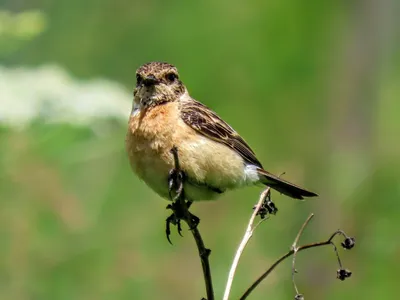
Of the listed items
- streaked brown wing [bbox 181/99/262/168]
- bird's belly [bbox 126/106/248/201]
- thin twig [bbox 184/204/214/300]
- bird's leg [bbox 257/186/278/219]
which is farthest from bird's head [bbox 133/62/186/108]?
thin twig [bbox 184/204/214/300]

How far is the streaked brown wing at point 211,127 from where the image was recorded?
4.55m

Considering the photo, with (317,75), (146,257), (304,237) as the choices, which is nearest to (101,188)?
(146,257)

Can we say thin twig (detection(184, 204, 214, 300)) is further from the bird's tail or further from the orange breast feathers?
the bird's tail

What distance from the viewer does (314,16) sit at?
410 inches

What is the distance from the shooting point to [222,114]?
30.5ft

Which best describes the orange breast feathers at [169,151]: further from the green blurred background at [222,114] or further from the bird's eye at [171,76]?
the green blurred background at [222,114]

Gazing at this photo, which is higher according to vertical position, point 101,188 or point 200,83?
point 200,83

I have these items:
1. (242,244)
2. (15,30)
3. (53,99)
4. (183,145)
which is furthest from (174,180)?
(53,99)

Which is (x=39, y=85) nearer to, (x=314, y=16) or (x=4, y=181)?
(x=4, y=181)

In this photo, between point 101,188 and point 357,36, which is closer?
point 101,188

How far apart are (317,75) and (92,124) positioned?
505 centimetres

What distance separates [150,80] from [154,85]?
0.16 feet

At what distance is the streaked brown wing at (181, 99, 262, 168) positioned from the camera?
4555 millimetres

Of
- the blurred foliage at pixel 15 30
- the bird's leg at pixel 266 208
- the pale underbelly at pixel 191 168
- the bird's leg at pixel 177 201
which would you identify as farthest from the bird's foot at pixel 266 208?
the blurred foliage at pixel 15 30
